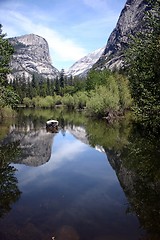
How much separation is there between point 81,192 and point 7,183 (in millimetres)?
5740

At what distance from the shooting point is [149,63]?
28266 millimetres

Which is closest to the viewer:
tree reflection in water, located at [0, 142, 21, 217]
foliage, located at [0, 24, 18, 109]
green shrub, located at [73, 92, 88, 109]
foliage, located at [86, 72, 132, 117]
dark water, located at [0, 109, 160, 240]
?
dark water, located at [0, 109, 160, 240]

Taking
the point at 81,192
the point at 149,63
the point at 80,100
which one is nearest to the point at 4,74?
the point at 149,63

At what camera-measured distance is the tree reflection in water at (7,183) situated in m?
17.7

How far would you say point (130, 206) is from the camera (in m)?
17.0

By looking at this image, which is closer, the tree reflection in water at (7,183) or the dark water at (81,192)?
the dark water at (81,192)

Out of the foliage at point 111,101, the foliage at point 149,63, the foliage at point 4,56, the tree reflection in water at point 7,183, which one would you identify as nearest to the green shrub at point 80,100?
the foliage at point 111,101

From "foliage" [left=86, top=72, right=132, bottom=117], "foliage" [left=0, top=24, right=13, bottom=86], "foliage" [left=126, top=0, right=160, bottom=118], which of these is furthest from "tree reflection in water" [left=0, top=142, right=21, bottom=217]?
"foliage" [left=86, top=72, right=132, bottom=117]

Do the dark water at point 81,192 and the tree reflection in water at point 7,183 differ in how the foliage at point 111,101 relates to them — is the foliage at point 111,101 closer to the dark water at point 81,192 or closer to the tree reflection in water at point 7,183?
the dark water at point 81,192

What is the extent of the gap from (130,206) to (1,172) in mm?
12208

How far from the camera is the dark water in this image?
1412 cm

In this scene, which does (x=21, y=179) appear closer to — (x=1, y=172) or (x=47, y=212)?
(x=1, y=172)

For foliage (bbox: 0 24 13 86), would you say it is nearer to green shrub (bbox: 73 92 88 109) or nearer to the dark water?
the dark water

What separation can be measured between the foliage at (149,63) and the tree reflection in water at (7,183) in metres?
13.3
